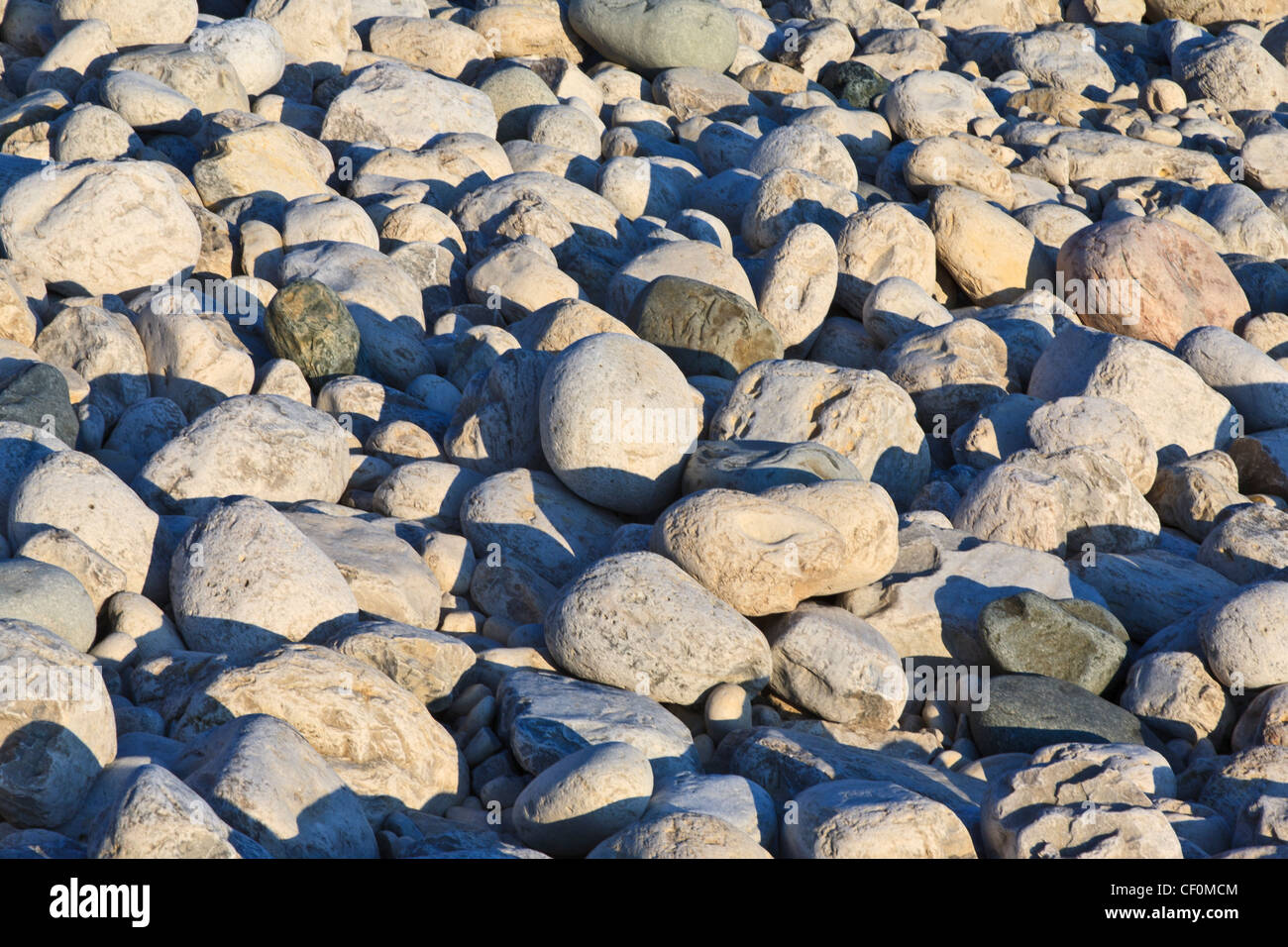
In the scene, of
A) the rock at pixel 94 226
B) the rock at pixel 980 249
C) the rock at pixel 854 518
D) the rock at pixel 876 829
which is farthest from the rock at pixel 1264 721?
the rock at pixel 94 226

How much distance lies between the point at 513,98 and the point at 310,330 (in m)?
5.09

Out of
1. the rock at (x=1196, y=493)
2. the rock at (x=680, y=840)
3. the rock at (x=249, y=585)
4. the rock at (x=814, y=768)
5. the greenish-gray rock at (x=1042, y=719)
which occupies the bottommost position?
the rock at (x=1196, y=493)

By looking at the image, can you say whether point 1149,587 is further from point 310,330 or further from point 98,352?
point 98,352

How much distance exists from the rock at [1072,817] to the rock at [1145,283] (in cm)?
601

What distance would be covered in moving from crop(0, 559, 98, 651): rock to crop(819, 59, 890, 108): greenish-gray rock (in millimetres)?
10845

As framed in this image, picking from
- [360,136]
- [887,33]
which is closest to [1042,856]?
[360,136]

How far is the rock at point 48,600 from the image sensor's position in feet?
15.7

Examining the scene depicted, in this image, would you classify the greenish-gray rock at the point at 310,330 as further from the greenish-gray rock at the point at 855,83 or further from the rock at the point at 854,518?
the greenish-gray rock at the point at 855,83

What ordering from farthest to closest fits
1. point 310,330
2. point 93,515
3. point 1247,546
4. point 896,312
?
point 896,312, point 310,330, point 1247,546, point 93,515

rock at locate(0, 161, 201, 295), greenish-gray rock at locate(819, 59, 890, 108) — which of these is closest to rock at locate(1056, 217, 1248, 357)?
greenish-gray rock at locate(819, 59, 890, 108)

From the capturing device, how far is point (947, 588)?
249 inches

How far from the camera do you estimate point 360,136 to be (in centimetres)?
1103

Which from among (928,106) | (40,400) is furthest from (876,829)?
(928,106)

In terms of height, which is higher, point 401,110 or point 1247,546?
point 401,110
